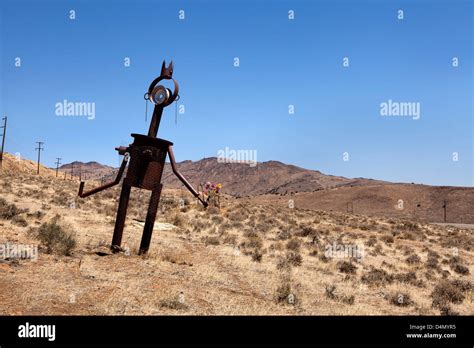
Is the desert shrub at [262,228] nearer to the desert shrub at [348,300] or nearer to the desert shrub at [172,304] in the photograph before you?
the desert shrub at [348,300]

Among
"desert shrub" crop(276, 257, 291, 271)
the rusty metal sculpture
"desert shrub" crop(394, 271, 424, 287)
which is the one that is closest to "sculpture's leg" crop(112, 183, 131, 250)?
the rusty metal sculpture

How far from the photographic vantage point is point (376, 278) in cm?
1293

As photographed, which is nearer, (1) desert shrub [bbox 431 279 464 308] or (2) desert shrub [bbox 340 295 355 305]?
(2) desert shrub [bbox 340 295 355 305]

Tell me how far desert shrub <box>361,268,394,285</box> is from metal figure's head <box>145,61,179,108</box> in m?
8.00

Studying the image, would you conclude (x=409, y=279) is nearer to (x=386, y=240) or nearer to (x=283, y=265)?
(x=283, y=265)

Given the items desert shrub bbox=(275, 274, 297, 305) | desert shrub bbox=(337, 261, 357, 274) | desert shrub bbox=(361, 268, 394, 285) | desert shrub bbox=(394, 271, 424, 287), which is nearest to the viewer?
desert shrub bbox=(275, 274, 297, 305)

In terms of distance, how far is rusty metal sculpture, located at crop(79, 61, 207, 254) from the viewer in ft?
35.2

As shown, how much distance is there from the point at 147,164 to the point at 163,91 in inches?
80.4

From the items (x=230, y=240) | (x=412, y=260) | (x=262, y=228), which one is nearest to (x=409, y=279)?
(x=412, y=260)

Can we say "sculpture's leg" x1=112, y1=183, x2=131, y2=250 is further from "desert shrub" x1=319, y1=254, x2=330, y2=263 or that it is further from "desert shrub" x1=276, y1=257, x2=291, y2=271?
"desert shrub" x1=319, y1=254, x2=330, y2=263
